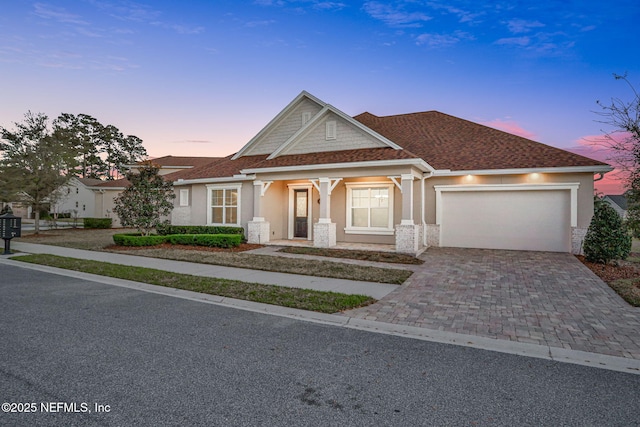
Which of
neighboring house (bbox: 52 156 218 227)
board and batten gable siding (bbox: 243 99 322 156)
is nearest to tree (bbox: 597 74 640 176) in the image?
board and batten gable siding (bbox: 243 99 322 156)

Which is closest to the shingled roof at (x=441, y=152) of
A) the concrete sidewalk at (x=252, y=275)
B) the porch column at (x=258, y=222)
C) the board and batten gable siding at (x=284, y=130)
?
the board and batten gable siding at (x=284, y=130)

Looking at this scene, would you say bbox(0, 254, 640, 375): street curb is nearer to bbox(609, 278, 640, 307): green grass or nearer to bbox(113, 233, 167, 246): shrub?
bbox(609, 278, 640, 307): green grass

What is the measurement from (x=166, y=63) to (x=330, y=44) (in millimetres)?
8196

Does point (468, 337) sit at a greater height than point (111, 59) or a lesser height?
lesser

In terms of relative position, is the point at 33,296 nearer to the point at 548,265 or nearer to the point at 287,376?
the point at 287,376

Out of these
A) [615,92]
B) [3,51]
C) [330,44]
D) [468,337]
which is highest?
[330,44]

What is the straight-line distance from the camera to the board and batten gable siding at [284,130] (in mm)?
17750

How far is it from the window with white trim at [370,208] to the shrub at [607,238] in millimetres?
7127

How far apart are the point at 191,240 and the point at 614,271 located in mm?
15802

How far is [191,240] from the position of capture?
15469 mm

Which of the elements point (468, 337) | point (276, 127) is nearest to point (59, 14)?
point (276, 127)

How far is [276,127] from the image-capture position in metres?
18.8

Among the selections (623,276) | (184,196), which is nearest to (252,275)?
(623,276)

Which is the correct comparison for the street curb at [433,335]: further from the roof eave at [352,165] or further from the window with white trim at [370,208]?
the window with white trim at [370,208]
